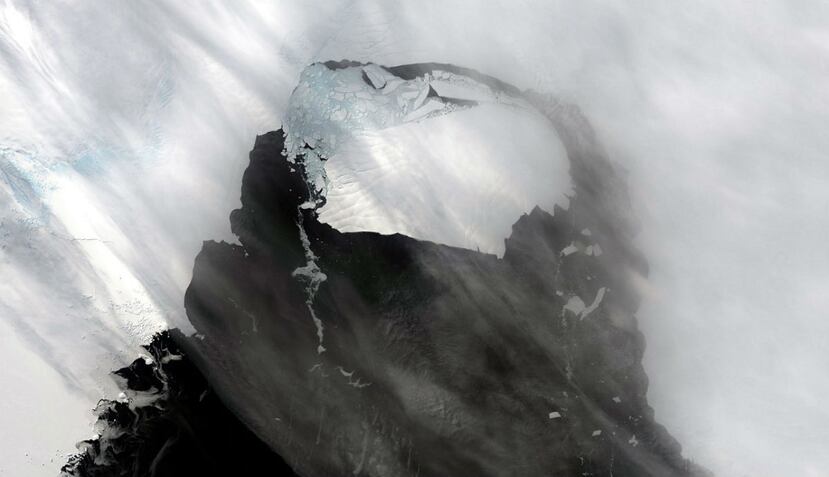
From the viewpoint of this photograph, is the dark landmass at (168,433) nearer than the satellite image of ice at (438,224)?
No

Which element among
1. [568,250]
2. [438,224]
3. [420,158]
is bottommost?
[568,250]

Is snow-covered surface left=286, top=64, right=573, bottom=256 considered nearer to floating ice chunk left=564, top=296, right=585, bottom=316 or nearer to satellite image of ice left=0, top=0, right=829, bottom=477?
satellite image of ice left=0, top=0, right=829, bottom=477

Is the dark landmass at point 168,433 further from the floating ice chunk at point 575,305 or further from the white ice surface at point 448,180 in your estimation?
the floating ice chunk at point 575,305

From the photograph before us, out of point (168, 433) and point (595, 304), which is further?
point (168, 433)

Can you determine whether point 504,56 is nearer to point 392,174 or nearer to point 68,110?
point 392,174

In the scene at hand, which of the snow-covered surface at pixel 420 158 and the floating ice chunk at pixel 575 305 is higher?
the snow-covered surface at pixel 420 158

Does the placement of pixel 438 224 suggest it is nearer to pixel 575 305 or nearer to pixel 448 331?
pixel 448 331

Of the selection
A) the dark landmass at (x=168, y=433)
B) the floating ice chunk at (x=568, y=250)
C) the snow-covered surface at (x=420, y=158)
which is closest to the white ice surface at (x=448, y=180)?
the snow-covered surface at (x=420, y=158)

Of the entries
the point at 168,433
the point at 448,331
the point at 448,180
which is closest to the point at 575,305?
the point at 448,331
